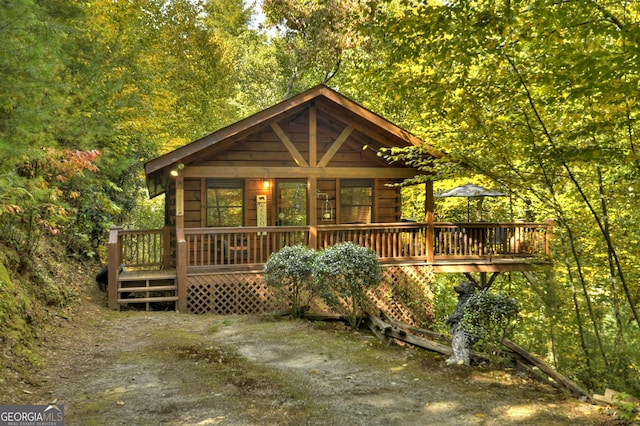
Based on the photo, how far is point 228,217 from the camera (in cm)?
1305

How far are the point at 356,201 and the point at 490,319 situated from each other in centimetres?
828

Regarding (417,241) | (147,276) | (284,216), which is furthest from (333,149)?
(147,276)

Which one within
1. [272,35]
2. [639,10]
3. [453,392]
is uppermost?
[272,35]

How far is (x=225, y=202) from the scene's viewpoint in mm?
13031

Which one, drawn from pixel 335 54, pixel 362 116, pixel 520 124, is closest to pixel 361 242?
pixel 362 116

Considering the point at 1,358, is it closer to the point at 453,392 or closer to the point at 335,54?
the point at 453,392

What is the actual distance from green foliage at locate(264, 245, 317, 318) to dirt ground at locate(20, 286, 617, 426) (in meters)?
1.51

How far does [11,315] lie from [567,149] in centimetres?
765

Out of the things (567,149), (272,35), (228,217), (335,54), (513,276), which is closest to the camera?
(567,149)

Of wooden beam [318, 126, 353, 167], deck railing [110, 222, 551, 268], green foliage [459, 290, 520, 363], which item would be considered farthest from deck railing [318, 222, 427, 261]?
green foliage [459, 290, 520, 363]

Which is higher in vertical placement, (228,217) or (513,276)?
(228,217)

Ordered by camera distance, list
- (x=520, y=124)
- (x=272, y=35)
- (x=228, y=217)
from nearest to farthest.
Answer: (x=520, y=124), (x=228, y=217), (x=272, y=35)

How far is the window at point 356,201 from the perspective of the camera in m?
14.0

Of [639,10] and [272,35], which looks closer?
[639,10]
